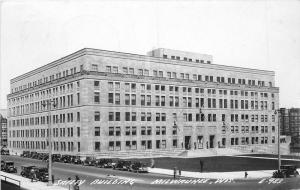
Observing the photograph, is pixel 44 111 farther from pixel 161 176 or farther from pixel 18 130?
pixel 161 176

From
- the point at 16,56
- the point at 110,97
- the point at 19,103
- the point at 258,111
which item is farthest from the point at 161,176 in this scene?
the point at 19,103

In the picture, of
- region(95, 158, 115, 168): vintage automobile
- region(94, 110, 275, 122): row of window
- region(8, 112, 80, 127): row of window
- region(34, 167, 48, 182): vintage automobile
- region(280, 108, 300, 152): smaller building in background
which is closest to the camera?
region(34, 167, 48, 182): vintage automobile

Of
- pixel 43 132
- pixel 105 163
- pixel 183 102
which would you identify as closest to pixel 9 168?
pixel 105 163

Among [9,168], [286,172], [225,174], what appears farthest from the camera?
[9,168]

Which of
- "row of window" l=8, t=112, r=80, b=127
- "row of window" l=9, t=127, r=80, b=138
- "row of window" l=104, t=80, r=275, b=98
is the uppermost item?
"row of window" l=104, t=80, r=275, b=98

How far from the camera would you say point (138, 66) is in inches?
3137

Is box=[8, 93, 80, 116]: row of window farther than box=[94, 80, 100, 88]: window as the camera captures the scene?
Yes

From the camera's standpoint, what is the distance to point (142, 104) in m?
78.6

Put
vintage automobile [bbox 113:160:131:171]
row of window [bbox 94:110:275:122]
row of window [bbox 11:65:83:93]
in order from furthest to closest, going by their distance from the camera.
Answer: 1. row of window [bbox 11:65:83:93]
2. row of window [bbox 94:110:275:122]
3. vintage automobile [bbox 113:160:131:171]

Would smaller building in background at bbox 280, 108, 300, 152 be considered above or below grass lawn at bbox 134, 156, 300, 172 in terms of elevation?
above

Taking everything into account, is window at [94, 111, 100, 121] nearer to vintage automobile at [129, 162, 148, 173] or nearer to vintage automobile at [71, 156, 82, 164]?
vintage automobile at [71, 156, 82, 164]

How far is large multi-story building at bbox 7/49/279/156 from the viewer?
2894 inches

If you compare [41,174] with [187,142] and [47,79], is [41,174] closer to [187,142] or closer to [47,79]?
[187,142]

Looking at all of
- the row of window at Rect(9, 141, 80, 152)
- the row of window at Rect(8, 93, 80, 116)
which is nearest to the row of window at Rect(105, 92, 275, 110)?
the row of window at Rect(8, 93, 80, 116)
